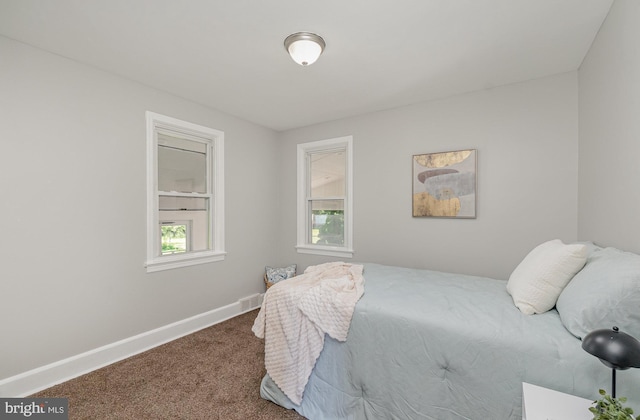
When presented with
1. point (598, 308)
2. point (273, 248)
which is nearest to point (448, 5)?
point (598, 308)

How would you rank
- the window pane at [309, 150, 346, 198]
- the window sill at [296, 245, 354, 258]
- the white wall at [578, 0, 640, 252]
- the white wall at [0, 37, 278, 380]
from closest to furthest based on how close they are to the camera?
the white wall at [578, 0, 640, 252]
the white wall at [0, 37, 278, 380]
the window sill at [296, 245, 354, 258]
the window pane at [309, 150, 346, 198]

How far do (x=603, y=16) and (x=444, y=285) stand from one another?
1.95 m

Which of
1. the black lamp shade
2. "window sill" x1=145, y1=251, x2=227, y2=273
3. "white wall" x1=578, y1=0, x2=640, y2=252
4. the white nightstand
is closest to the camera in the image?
the black lamp shade

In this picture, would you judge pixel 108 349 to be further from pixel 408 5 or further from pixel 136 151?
→ pixel 408 5

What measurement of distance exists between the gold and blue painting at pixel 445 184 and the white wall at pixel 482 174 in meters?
0.07

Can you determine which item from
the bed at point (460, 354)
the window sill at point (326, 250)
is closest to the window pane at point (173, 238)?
the window sill at point (326, 250)

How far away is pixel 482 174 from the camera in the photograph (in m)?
2.79

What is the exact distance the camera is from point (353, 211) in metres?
3.57

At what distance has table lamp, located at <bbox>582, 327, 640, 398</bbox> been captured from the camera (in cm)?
83

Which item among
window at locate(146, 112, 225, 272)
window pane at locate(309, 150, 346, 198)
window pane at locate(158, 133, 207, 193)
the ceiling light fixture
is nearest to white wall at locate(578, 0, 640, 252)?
the ceiling light fixture

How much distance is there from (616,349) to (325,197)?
326 cm

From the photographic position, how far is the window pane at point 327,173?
3834mm

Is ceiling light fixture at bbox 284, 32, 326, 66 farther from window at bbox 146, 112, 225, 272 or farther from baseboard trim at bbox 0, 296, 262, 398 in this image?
baseboard trim at bbox 0, 296, 262, 398

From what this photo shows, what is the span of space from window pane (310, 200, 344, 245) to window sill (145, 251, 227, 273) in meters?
1.29
